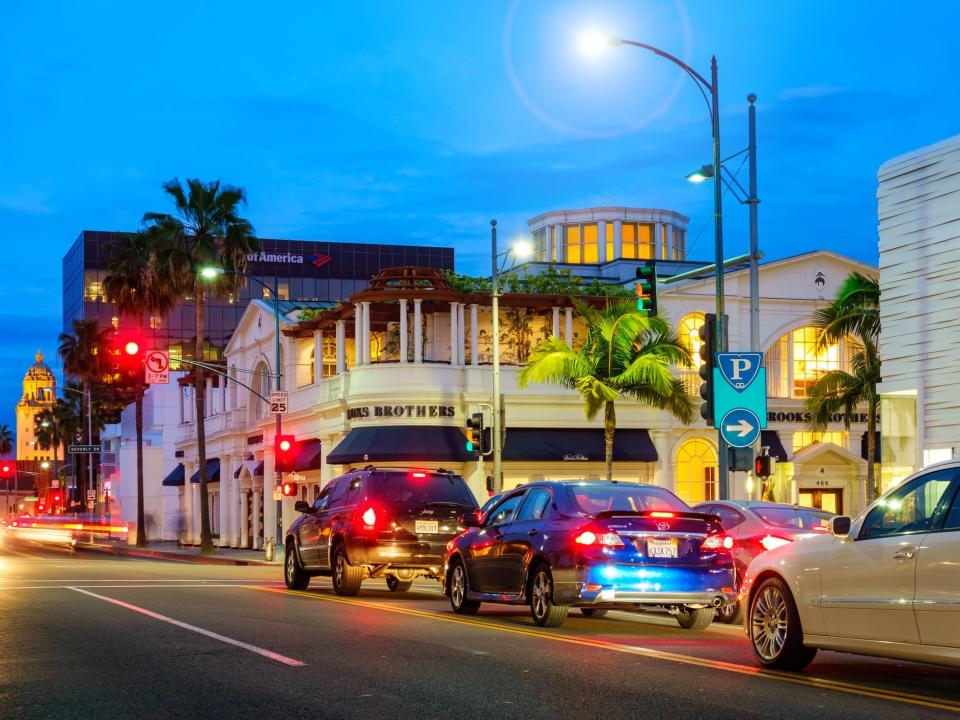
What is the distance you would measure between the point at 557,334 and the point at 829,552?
3576cm

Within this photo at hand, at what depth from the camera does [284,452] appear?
4122 cm

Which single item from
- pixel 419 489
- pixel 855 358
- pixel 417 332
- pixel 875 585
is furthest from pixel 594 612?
pixel 417 332

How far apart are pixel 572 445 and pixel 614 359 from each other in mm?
7912

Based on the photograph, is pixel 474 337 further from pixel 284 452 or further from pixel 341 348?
pixel 284 452

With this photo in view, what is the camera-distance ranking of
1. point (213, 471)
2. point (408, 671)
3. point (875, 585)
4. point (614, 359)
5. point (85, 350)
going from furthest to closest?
point (85, 350) < point (213, 471) < point (614, 359) < point (408, 671) < point (875, 585)

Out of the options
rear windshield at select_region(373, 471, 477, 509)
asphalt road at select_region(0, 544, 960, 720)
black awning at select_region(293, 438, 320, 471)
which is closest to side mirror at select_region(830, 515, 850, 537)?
asphalt road at select_region(0, 544, 960, 720)

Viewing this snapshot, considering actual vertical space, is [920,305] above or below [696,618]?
above

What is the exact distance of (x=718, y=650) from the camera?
491 inches

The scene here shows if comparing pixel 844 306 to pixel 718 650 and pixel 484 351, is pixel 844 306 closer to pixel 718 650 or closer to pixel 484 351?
pixel 484 351

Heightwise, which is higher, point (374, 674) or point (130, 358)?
point (130, 358)

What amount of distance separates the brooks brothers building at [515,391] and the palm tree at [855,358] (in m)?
2.81

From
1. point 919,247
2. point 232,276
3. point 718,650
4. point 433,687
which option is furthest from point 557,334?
point 433,687

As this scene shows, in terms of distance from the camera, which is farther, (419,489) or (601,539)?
(419,489)

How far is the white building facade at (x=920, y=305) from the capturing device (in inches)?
849
